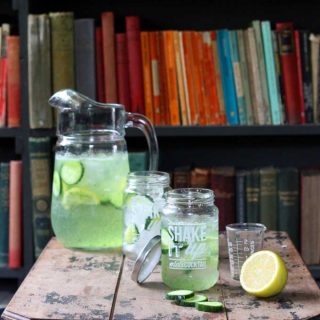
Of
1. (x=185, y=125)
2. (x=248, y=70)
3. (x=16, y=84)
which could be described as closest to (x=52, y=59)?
(x=16, y=84)

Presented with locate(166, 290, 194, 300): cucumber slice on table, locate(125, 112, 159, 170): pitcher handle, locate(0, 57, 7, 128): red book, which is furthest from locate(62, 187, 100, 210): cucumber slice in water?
locate(0, 57, 7, 128): red book

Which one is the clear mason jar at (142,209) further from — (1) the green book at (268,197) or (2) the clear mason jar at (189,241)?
(1) the green book at (268,197)

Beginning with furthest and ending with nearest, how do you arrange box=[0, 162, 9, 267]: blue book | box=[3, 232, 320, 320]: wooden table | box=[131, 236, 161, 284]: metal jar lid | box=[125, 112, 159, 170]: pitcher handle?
box=[0, 162, 9, 267]: blue book
box=[125, 112, 159, 170]: pitcher handle
box=[131, 236, 161, 284]: metal jar lid
box=[3, 232, 320, 320]: wooden table

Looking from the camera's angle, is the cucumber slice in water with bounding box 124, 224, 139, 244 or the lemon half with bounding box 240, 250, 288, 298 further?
the cucumber slice in water with bounding box 124, 224, 139, 244

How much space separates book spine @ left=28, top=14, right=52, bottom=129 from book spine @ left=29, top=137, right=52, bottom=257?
0.07 m

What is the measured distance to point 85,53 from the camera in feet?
6.66

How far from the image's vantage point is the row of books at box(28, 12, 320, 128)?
6.64 ft

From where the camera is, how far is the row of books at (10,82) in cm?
205

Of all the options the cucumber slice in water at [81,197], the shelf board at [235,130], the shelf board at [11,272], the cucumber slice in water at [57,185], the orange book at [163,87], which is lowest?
the shelf board at [11,272]

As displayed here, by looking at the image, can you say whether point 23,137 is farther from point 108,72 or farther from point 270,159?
point 270,159

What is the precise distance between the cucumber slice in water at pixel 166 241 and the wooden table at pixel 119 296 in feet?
0.20

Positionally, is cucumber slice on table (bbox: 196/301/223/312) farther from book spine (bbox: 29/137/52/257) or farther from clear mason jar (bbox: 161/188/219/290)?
book spine (bbox: 29/137/52/257)

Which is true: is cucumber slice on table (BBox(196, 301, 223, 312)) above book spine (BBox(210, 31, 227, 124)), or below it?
below

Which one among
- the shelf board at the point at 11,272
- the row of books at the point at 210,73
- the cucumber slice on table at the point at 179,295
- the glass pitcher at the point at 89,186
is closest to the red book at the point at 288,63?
the row of books at the point at 210,73
